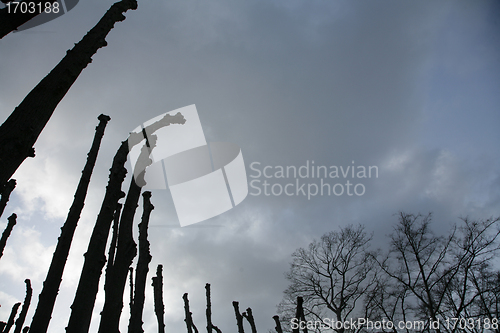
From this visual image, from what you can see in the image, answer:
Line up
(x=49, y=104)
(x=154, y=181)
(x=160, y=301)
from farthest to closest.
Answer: (x=160, y=301), (x=154, y=181), (x=49, y=104)

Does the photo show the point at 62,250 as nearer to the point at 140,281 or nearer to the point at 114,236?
the point at 114,236

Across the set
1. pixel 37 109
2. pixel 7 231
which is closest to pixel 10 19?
pixel 37 109

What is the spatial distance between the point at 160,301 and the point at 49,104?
6685 millimetres

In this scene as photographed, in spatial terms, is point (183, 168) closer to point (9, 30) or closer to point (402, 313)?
point (9, 30)

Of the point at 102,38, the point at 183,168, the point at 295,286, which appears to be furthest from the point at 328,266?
the point at 102,38

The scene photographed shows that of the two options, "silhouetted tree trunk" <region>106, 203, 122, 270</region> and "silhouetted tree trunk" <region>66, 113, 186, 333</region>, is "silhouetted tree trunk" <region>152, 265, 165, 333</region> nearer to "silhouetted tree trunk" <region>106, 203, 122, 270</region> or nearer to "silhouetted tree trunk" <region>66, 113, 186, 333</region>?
"silhouetted tree trunk" <region>106, 203, 122, 270</region>

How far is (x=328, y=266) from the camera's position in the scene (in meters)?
18.1

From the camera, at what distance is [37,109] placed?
7.00ft

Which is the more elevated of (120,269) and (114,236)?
(114,236)

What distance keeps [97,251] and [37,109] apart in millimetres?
2067

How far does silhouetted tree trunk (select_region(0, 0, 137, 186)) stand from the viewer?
1.87m

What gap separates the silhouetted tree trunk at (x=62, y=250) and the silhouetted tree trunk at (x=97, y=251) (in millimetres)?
945

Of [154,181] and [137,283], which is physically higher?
[154,181]

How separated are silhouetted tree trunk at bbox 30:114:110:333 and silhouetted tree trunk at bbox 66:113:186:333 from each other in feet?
3.10
